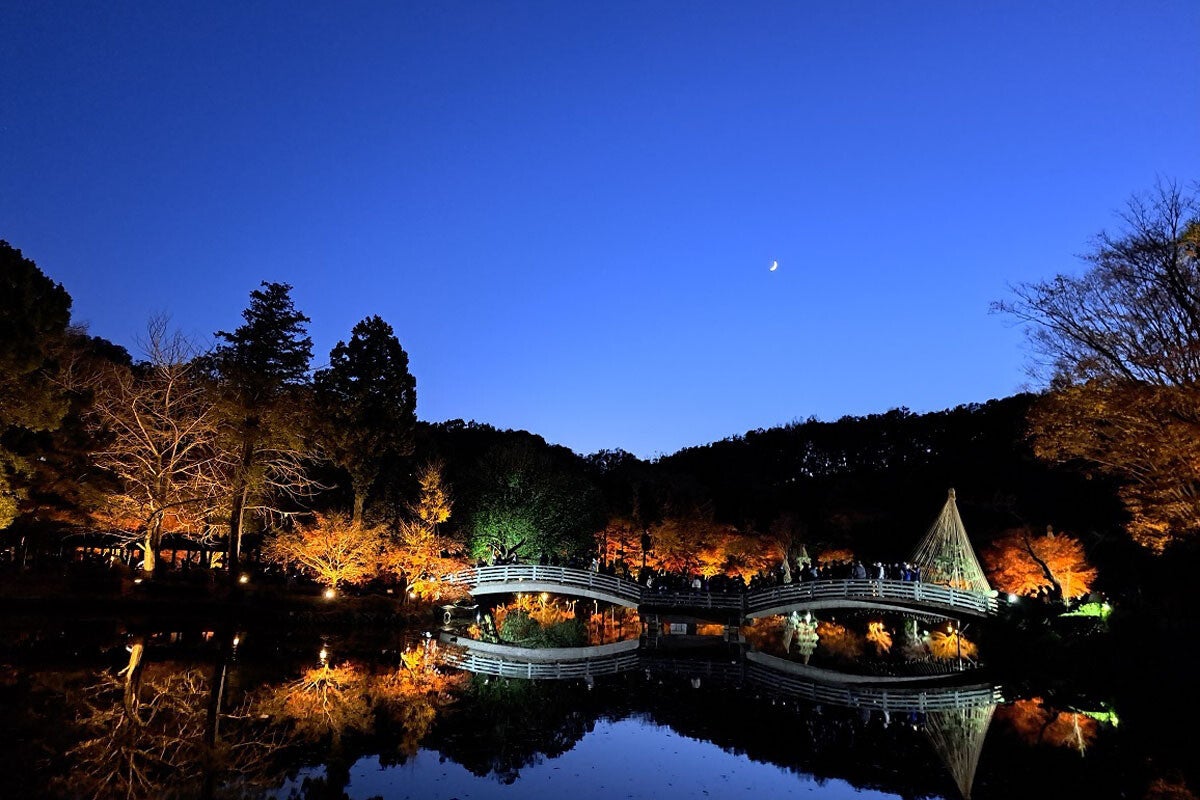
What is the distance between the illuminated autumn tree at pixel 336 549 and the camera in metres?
23.0

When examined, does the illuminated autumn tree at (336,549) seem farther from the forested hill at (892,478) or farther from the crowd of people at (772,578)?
the forested hill at (892,478)

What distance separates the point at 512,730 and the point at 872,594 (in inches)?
619

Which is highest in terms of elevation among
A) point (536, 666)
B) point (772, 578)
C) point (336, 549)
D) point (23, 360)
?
point (23, 360)

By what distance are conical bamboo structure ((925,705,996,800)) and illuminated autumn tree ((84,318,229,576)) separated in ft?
67.7

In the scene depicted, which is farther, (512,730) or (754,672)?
(754,672)

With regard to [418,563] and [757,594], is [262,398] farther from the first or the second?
[757,594]

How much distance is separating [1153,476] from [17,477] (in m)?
28.5

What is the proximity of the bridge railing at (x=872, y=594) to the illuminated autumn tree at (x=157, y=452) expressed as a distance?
18.3m

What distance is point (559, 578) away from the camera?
2764 cm

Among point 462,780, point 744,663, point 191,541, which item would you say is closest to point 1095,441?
point 744,663

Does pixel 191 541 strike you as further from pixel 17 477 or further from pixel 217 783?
pixel 217 783

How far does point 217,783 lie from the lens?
8695 mm

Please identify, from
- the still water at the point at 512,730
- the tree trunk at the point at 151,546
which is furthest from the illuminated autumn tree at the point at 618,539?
the tree trunk at the point at 151,546

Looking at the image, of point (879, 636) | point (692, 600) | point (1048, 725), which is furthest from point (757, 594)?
point (1048, 725)
